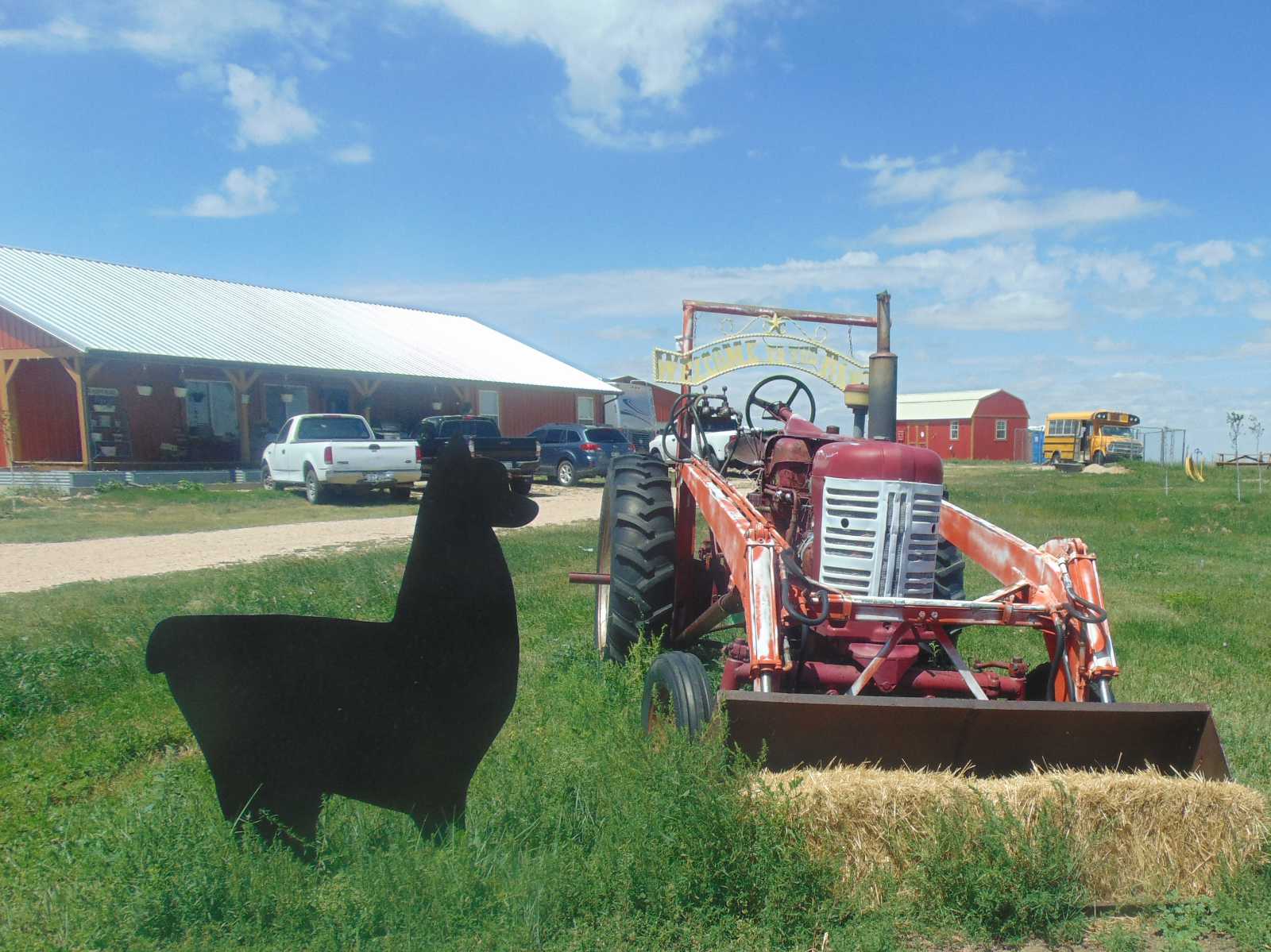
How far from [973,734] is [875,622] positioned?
2.16ft

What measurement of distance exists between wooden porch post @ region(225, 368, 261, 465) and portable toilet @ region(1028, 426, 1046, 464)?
1435 inches

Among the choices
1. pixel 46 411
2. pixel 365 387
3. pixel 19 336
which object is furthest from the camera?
pixel 365 387

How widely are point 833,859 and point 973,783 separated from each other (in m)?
0.49

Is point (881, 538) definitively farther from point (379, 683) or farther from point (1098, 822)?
point (379, 683)

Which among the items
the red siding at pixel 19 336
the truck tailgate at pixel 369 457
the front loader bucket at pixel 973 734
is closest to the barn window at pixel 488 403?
the red siding at pixel 19 336

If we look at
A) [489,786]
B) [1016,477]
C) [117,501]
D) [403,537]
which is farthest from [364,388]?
[489,786]

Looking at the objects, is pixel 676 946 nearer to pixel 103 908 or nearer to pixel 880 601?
pixel 880 601

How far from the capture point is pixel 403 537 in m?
12.2

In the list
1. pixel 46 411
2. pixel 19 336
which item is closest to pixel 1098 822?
pixel 19 336

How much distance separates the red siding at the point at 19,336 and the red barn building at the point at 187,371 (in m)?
0.03

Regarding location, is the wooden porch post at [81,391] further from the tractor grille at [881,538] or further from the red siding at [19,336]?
the tractor grille at [881,538]

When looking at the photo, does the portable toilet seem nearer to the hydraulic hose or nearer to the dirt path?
the dirt path

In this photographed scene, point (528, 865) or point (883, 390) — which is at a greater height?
point (883, 390)

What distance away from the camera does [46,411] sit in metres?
21.7
